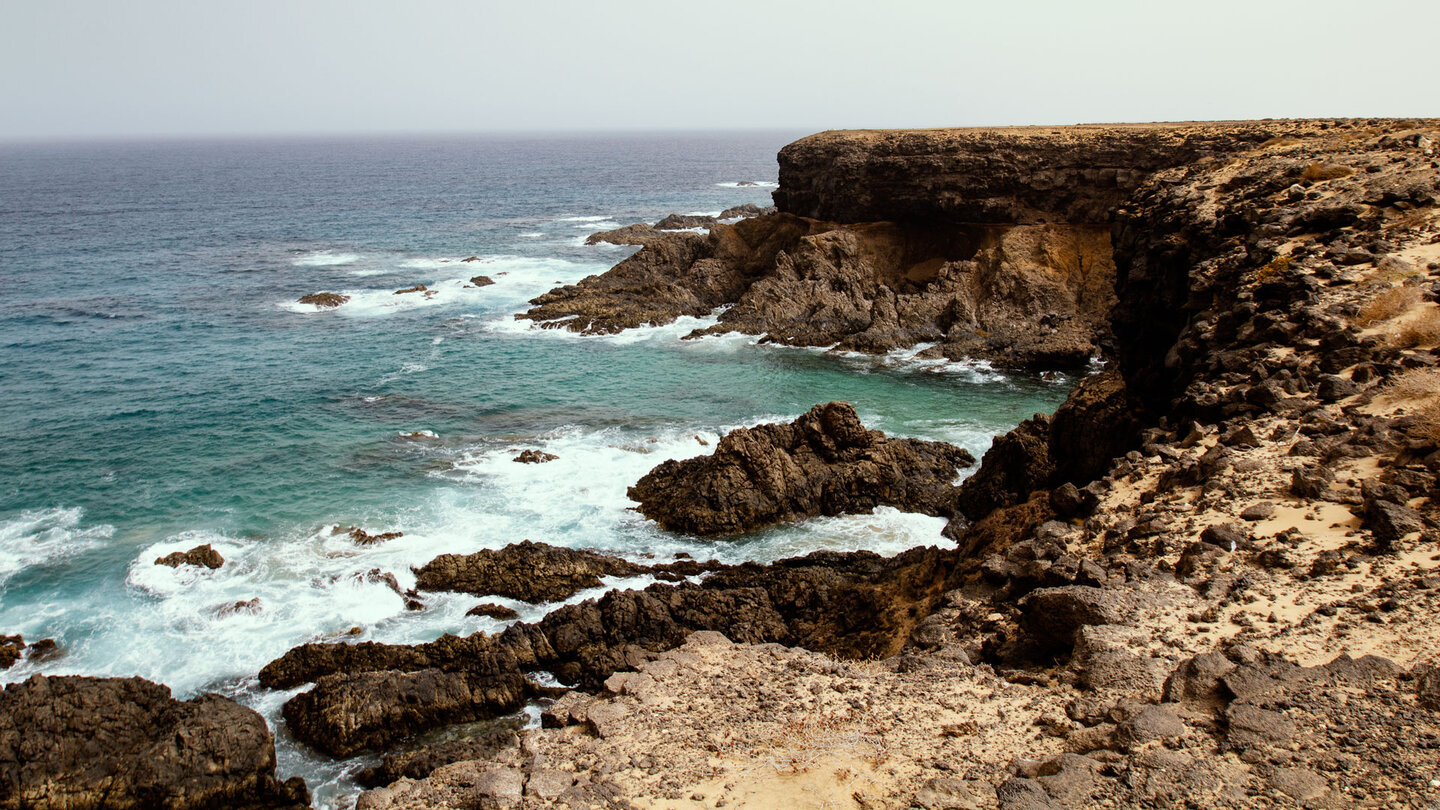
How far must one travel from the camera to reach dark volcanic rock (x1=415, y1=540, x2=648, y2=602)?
70.5 ft

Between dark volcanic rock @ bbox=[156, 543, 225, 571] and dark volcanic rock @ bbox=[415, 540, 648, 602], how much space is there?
5.44 m

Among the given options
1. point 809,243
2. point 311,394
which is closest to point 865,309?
point 809,243

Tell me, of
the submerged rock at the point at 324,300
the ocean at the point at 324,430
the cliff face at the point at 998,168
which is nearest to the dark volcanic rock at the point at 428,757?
the ocean at the point at 324,430

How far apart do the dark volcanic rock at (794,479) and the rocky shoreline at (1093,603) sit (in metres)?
0.10

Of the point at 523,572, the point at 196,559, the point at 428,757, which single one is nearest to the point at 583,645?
the point at 523,572

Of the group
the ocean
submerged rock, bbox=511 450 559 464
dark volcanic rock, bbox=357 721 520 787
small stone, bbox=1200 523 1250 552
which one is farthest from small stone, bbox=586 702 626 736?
submerged rock, bbox=511 450 559 464

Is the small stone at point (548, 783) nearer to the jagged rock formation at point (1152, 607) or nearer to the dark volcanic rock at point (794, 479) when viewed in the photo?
the jagged rock formation at point (1152, 607)

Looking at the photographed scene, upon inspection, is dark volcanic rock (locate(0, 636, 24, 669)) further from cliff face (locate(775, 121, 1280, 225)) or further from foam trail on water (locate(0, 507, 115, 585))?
cliff face (locate(775, 121, 1280, 225))

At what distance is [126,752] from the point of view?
14.5 metres

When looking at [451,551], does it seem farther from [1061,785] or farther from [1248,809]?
[1248,809]

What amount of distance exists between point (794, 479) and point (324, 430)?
1808 centimetres

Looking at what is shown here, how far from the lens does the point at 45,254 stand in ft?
226

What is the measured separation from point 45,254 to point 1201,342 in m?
81.1

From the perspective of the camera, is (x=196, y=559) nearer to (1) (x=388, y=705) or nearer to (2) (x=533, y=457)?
(1) (x=388, y=705)
